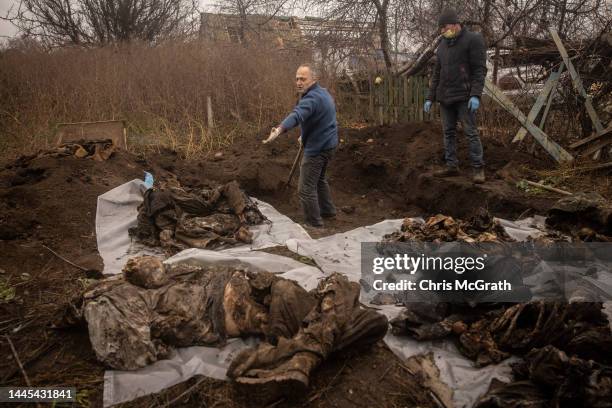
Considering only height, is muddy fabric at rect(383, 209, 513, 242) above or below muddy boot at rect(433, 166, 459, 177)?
below

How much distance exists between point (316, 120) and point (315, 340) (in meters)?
3.08

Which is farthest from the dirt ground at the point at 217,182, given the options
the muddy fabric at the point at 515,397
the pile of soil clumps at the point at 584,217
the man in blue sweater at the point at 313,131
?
the pile of soil clumps at the point at 584,217

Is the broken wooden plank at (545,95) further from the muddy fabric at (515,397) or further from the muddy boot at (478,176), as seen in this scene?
the muddy fabric at (515,397)

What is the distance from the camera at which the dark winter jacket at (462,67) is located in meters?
5.80

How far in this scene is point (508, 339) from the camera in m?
2.69

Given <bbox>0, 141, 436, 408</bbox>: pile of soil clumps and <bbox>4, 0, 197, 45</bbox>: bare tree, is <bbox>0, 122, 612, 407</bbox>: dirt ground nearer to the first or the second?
<bbox>0, 141, 436, 408</bbox>: pile of soil clumps

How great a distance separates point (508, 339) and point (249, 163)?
212 inches

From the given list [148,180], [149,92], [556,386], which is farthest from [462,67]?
[149,92]

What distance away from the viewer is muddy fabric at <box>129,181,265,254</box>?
4816 millimetres

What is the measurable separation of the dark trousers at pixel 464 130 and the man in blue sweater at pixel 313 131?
191cm

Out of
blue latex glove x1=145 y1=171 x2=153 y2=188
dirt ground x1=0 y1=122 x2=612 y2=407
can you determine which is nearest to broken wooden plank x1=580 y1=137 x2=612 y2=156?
dirt ground x1=0 y1=122 x2=612 y2=407

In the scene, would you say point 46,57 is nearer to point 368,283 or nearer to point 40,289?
point 40,289

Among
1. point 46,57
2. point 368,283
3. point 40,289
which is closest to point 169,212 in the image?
point 40,289

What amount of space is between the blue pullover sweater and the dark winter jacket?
75.7 inches
